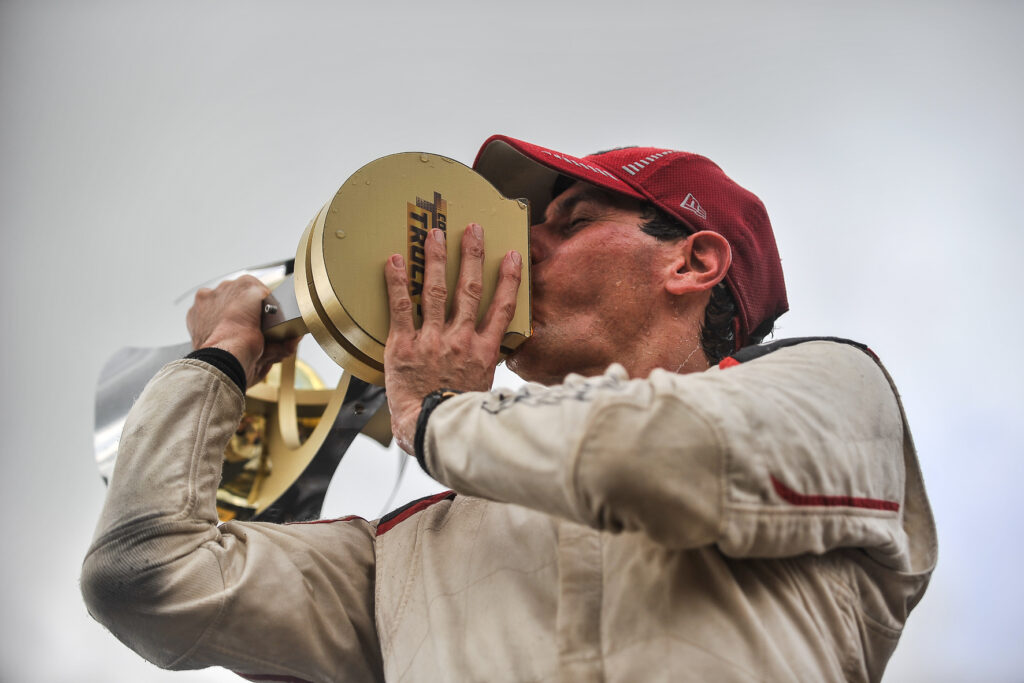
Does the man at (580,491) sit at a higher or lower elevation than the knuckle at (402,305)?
lower

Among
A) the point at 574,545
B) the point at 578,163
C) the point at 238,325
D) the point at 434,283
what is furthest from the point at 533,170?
the point at 574,545

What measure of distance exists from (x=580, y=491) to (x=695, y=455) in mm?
82

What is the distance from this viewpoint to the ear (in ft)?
3.33

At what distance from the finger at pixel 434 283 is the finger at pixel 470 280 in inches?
0.8

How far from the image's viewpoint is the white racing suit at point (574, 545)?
0.58m

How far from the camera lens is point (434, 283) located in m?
0.89

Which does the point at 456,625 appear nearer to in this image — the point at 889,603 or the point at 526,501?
the point at 526,501

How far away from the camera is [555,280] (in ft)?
3.33

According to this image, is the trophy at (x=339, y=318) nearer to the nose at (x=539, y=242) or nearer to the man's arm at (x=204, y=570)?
the nose at (x=539, y=242)

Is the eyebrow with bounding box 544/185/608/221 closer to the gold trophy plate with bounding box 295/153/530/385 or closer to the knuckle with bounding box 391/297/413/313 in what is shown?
the gold trophy plate with bounding box 295/153/530/385

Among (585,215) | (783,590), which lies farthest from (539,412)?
(585,215)

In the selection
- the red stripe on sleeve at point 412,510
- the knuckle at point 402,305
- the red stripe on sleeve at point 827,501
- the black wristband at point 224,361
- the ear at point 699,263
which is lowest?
the red stripe on sleeve at point 412,510

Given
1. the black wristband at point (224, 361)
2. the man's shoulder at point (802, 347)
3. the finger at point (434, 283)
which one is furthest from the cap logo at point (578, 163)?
the black wristband at point (224, 361)

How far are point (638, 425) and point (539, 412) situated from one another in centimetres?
8
